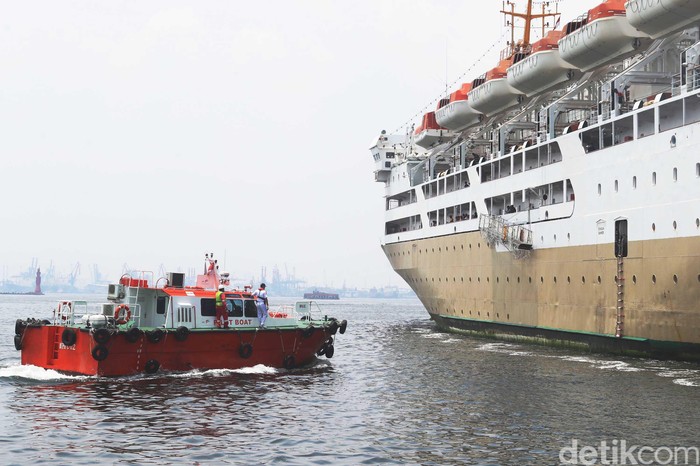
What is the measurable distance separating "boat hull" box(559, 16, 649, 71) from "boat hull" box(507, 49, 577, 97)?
145cm

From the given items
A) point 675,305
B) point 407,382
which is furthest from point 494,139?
point 407,382

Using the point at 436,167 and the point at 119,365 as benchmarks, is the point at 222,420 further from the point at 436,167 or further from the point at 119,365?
the point at 436,167

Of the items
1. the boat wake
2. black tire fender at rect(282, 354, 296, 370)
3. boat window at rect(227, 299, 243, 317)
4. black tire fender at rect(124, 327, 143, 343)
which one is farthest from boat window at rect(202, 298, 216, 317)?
the boat wake

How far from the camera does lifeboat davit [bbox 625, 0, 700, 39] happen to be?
30938 mm

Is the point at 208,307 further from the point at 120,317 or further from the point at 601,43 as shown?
the point at 601,43

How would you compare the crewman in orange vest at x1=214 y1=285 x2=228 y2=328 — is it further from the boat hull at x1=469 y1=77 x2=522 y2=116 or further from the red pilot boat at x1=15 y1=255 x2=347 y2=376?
the boat hull at x1=469 y1=77 x2=522 y2=116

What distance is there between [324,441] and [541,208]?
931 inches

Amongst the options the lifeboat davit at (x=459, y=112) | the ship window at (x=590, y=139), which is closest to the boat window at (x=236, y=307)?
the ship window at (x=590, y=139)

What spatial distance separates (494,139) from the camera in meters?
47.0

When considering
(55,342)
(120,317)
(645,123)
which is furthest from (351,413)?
(645,123)

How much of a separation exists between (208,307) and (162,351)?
2502 millimetres

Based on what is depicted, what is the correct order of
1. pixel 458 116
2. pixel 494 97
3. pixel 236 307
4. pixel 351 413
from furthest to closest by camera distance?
pixel 458 116 < pixel 494 97 < pixel 236 307 < pixel 351 413

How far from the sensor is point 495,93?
4556 cm

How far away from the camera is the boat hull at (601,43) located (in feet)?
114
